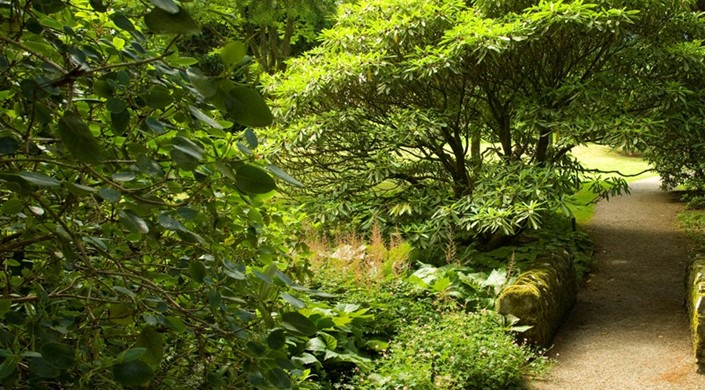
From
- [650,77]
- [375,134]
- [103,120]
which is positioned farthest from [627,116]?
[103,120]

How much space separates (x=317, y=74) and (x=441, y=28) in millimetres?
1541

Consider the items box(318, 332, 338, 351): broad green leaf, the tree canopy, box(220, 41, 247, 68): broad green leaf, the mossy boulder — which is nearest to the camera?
box(220, 41, 247, 68): broad green leaf

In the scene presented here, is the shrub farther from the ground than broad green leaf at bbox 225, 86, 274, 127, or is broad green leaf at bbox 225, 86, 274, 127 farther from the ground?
broad green leaf at bbox 225, 86, 274, 127

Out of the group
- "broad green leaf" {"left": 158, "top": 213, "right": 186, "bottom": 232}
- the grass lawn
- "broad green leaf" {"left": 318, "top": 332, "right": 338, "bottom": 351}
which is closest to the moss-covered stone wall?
"broad green leaf" {"left": 318, "top": 332, "right": 338, "bottom": 351}

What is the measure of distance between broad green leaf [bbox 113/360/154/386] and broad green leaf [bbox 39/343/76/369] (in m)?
0.07

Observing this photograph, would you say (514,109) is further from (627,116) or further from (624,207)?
(624,207)

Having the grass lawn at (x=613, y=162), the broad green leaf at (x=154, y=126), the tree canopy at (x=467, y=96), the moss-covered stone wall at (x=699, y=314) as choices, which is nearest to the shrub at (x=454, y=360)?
the moss-covered stone wall at (x=699, y=314)

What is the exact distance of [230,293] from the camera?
4.57 ft

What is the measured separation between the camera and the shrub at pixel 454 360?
4.55 m

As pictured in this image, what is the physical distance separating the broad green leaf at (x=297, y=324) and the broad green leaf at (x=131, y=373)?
25 centimetres

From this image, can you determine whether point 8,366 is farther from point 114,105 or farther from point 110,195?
point 114,105

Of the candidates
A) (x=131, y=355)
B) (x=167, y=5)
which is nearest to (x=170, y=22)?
(x=167, y=5)

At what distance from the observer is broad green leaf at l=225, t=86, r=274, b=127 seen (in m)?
0.89

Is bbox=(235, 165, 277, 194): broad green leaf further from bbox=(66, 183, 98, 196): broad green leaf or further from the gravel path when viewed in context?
the gravel path
